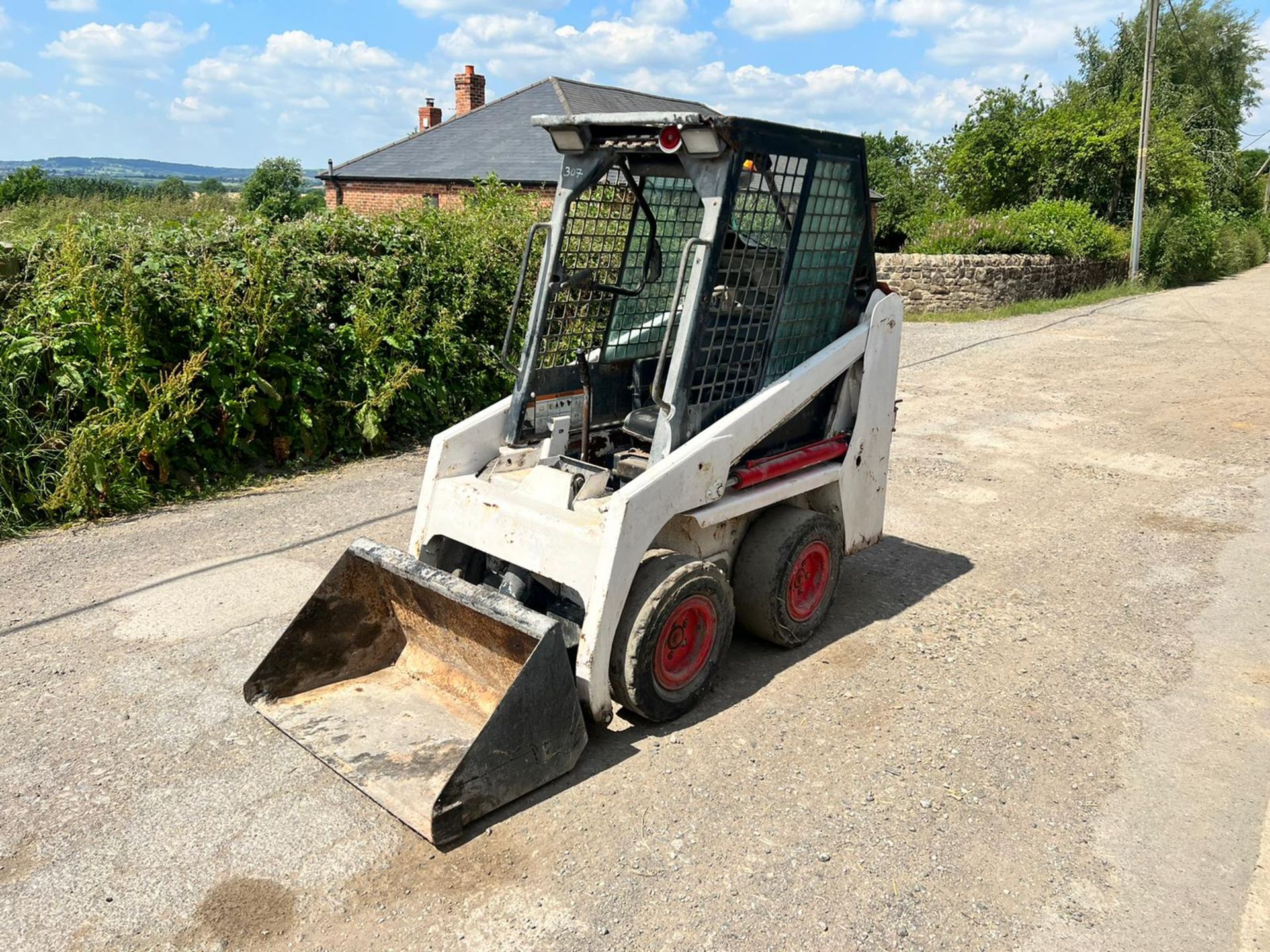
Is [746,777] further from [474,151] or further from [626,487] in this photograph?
[474,151]

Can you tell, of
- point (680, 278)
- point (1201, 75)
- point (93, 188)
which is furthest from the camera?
point (1201, 75)

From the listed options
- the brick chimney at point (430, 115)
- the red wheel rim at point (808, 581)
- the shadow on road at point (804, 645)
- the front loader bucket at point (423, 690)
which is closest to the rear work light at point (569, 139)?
the front loader bucket at point (423, 690)

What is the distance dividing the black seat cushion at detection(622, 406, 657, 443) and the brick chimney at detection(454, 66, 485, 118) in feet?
95.2

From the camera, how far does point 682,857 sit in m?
3.45

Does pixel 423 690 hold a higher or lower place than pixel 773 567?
lower

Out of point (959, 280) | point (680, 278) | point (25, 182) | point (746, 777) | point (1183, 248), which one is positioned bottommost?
point (746, 777)

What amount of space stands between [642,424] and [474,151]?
841 inches

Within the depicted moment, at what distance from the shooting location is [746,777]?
392 centimetres

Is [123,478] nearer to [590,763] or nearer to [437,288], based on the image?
[437,288]

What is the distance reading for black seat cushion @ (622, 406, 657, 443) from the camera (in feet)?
15.6

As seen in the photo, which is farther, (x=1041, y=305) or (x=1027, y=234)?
(x=1027, y=234)

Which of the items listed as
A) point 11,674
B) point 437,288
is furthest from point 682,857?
point 437,288

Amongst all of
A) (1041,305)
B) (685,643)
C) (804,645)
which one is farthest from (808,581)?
(1041,305)

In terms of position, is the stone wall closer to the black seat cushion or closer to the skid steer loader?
the skid steer loader
